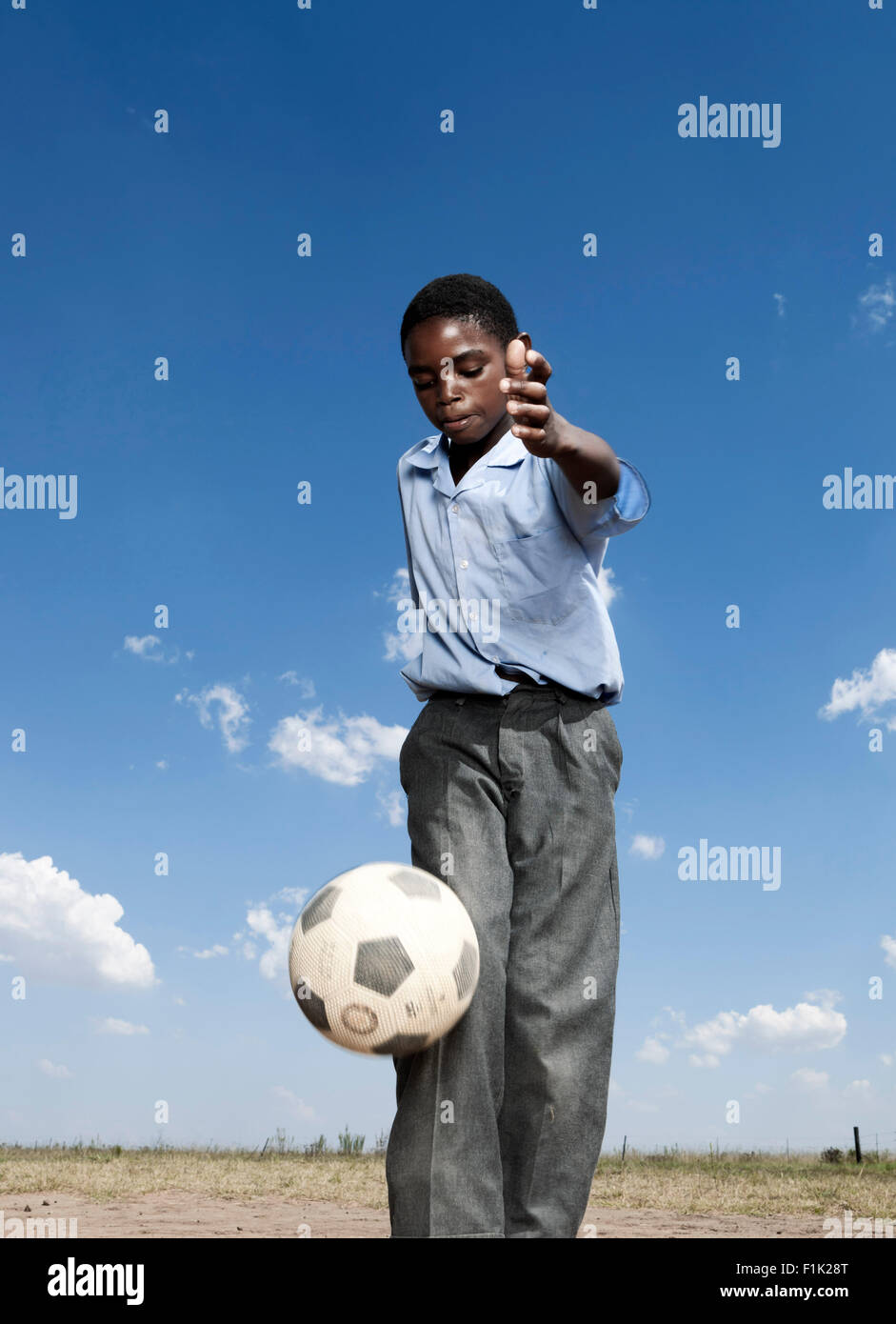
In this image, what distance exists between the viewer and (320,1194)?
7.40 m

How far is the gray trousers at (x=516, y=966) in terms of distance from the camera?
3.06m

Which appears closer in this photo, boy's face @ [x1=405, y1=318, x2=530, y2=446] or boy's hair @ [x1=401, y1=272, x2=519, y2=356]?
boy's face @ [x1=405, y1=318, x2=530, y2=446]

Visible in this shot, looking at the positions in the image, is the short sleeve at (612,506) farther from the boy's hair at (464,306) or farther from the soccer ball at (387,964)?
the soccer ball at (387,964)

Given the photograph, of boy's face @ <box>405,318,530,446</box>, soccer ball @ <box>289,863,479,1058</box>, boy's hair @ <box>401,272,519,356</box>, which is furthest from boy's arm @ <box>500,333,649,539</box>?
soccer ball @ <box>289,863,479,1058</box>

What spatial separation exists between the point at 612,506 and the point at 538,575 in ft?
1.07

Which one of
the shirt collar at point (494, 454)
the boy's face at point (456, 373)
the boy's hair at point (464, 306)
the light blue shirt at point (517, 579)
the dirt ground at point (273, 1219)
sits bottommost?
the dirt ground at point (273, 1219)

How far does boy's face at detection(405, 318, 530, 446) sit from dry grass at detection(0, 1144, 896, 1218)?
17.4 ft

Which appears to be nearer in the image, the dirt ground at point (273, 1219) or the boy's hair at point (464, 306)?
the boy's hair at point (464, 306)

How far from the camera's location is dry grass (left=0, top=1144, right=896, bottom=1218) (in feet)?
23.8

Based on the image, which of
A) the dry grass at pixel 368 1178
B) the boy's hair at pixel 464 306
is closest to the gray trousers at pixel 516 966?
the boy's hair at pixel 464 306

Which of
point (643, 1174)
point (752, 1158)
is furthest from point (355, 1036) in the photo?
point (752, 1158)

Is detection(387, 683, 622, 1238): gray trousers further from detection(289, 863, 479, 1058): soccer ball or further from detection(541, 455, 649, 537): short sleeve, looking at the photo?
detection(541, 455, 649, 537): short sleeve

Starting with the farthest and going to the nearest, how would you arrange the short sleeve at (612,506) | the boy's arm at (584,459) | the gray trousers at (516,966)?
the short sleeve at (612,506), the boy's arm at (584,459), the gray trousers at (516,966)

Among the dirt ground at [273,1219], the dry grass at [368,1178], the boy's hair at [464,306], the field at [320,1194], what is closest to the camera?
the boy's hair at [464,306]
